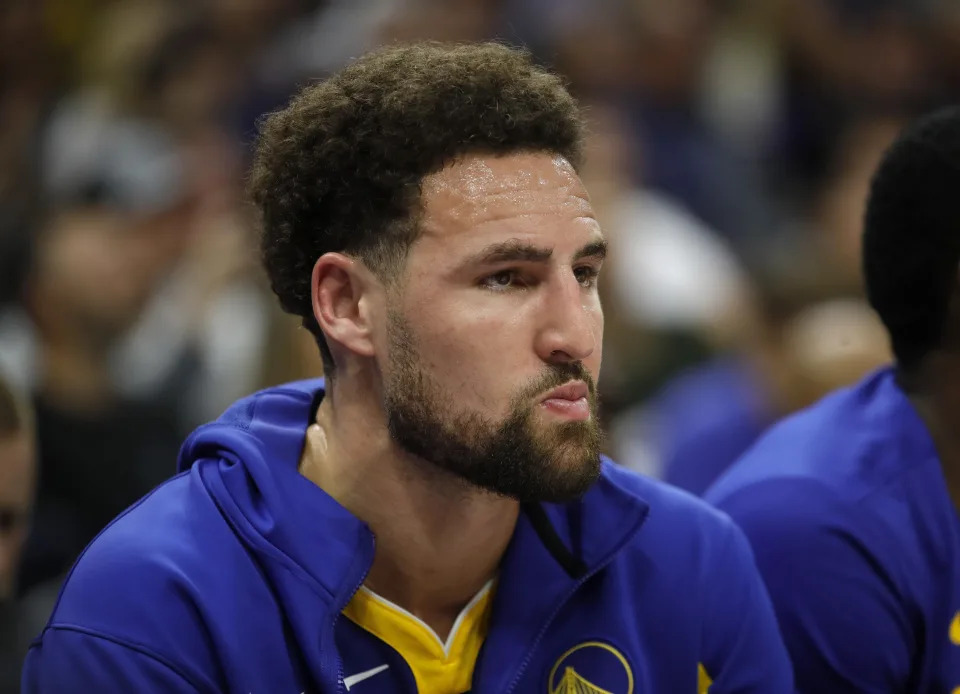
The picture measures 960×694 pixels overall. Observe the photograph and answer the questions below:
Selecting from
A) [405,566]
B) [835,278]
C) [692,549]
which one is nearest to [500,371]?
[405,566]

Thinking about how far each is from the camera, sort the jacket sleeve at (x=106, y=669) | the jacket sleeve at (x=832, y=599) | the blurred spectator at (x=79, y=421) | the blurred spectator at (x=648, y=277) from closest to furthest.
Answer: the jacket sleeve at (x=106, y=669) → the jacket sleeve at (x=832, y=599) → the blurred spectator at (x=79, y=421) → the blurred spectator at (x=648, y=277)

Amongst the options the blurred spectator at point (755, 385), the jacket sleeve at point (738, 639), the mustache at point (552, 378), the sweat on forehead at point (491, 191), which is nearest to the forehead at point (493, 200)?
the sweat on forehead at point (491, 191)

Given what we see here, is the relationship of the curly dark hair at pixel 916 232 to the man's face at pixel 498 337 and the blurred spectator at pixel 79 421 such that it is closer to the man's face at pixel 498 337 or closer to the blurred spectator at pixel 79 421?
the man's face at pixel 498 337

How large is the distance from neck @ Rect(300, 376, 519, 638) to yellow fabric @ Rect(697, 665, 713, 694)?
0.41 m

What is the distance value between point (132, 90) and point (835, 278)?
3.39 meters

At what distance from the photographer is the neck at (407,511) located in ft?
7.57

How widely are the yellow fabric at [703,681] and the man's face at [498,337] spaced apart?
455 mm

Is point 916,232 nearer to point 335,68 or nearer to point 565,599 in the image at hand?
point 565,599

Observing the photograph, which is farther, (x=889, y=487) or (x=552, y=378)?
(x=889, y=487)

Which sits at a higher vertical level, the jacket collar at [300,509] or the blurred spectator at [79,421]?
the jacket collar at [300,509]

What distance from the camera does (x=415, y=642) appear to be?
2297 mm

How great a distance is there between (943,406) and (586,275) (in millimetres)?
855

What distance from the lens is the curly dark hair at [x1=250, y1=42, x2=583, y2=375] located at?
2.21 meters

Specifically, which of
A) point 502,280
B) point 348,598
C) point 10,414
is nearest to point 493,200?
point 502,280
